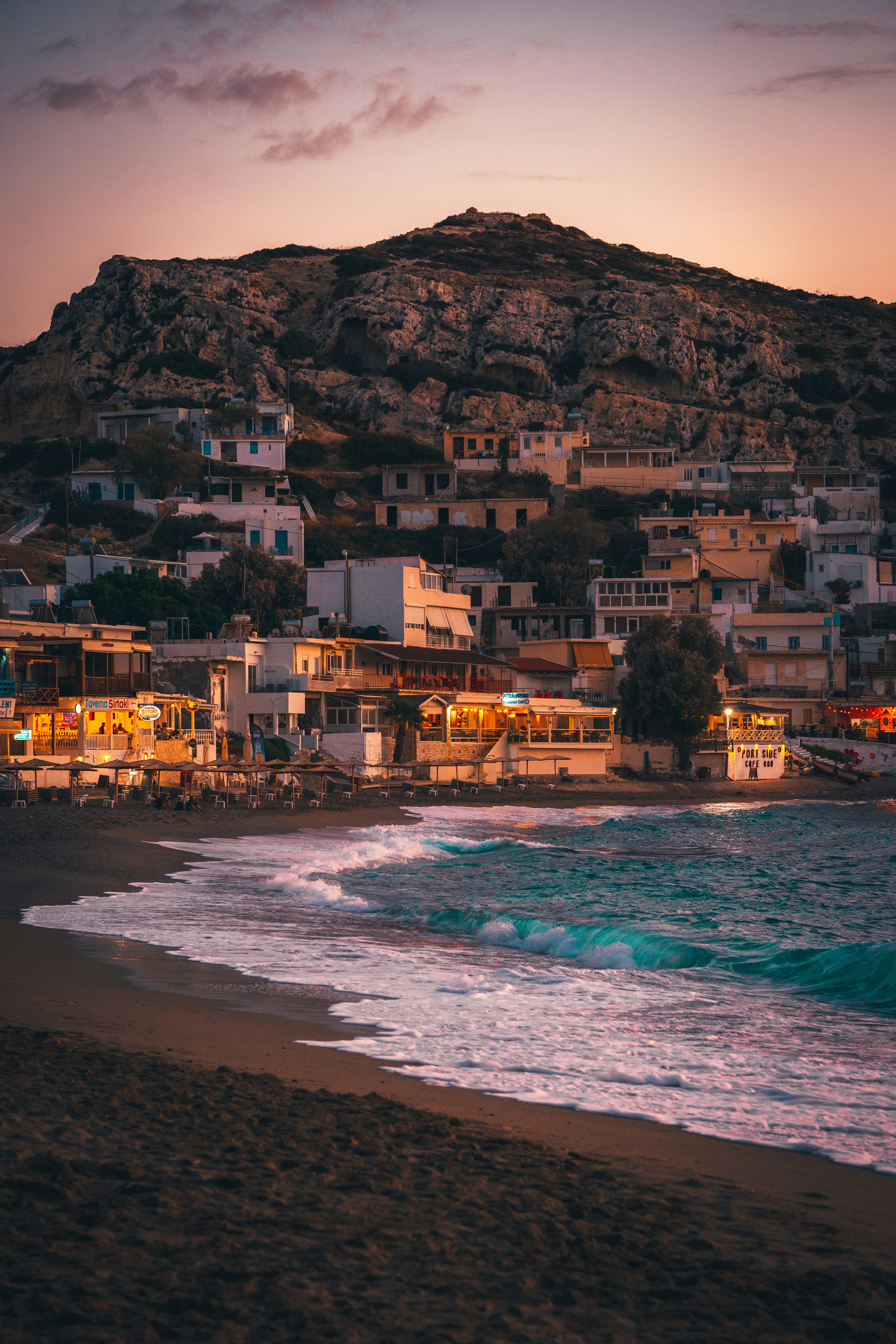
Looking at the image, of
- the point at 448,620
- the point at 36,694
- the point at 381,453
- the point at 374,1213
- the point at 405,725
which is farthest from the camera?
the point at 381,453

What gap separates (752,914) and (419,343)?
121 meters

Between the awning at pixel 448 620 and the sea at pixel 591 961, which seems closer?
the sea at pixel 591 961

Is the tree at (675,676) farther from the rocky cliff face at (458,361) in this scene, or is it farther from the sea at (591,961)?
the rocky cliff face at (458,361)

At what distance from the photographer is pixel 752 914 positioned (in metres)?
23.2

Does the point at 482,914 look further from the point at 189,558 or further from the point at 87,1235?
the point at 189,558

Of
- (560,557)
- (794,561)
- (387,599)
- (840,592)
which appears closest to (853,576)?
(840,592)

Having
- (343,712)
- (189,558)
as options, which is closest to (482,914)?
(343,712)

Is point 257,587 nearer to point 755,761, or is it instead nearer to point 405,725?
point 405,725

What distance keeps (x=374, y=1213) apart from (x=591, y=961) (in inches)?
441

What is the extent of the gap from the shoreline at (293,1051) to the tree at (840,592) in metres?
73.3

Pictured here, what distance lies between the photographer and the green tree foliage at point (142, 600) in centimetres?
6638

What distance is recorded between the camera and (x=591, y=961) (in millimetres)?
17484

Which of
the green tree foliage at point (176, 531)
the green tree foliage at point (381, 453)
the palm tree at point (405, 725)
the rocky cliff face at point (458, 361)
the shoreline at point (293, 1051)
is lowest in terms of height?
the shoreline at point (293, 1051)

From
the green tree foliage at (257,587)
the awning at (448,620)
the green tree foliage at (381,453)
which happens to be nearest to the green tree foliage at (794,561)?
the awning at (448,620)
